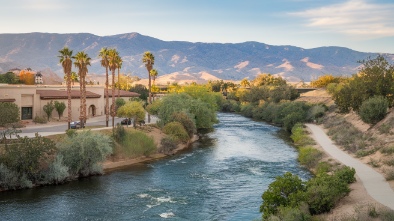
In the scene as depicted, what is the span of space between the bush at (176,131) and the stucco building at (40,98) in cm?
1636

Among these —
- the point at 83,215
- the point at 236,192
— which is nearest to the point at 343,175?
the point at 236,192

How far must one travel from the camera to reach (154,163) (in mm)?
48031

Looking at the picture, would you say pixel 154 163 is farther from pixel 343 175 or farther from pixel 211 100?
pixel 211 100

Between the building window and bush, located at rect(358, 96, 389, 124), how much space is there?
45.0 m

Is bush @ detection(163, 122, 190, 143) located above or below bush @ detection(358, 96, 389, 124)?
below

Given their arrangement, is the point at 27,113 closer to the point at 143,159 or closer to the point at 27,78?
the point at 143,159

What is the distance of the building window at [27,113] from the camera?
60594 mm

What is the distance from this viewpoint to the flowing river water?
3009 cm

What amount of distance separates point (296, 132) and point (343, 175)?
3571 centimetres

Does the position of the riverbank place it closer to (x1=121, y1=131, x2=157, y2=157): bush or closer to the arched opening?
(x1=121, y1=131, x2=157, y2=157): bush

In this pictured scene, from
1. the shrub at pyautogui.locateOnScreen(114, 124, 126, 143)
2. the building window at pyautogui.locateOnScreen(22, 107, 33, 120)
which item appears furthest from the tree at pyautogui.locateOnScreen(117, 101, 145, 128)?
the building window at pyautogui.locateOnScreen(22, 107, 33, 120)

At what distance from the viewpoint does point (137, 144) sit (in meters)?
49.9

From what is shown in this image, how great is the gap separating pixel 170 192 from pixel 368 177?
16.0 meters

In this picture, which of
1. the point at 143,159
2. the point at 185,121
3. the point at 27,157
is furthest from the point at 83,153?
the point at 185,121
